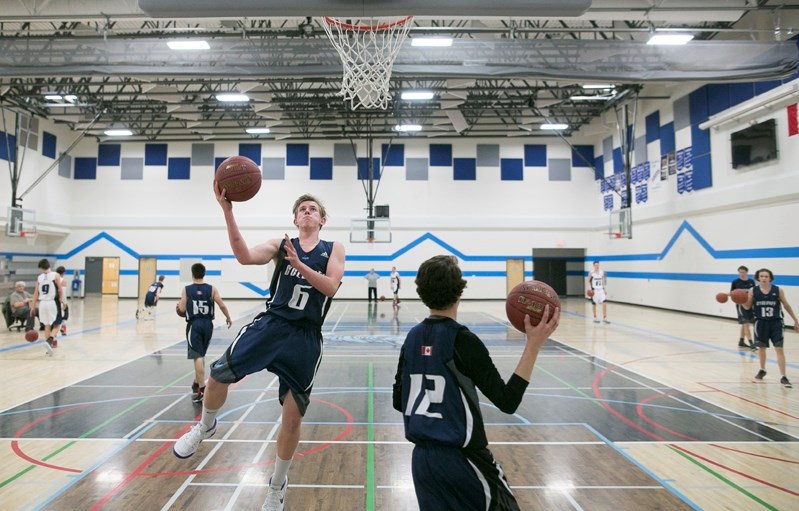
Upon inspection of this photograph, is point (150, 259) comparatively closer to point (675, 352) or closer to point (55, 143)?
point (55, 143)

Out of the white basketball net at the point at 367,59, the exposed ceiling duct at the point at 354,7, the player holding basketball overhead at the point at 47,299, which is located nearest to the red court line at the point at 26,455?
the player holding basketball overhead at the point at 47,299

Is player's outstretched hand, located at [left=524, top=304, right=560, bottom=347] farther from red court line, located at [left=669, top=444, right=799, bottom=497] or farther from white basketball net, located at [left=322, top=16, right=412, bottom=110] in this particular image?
white basketball net, located at [left=322, top=16, right=412, bottom=110]

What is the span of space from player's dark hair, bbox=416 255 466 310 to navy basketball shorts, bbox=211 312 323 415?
1.14 m

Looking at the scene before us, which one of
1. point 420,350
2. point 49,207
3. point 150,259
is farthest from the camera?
point 150,259

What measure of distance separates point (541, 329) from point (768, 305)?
6305mm

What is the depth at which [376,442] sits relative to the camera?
4043mm

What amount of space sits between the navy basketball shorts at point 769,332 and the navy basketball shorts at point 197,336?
7.34 meters

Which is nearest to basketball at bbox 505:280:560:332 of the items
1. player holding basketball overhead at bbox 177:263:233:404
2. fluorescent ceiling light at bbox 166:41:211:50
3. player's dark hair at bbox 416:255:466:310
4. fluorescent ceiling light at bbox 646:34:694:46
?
player's dark hair at bbox 416:255:466:310

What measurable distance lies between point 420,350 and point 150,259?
22676mm

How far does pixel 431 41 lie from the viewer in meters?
9.52

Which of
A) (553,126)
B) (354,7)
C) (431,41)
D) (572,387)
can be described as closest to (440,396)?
Answer: (354,7)

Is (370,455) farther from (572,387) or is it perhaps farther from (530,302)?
(572,387)

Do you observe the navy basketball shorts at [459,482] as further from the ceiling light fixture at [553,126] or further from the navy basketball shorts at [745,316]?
the ceiling light fixture at [553,126]

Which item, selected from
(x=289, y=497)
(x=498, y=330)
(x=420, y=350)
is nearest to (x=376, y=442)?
(x=289, y=497)
